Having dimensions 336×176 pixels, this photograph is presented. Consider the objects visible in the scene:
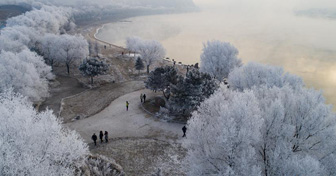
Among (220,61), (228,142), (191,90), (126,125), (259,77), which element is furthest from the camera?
(220,61)

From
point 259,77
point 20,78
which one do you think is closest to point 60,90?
point 20,78

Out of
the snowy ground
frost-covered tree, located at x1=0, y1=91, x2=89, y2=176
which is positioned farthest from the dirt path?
frost-covered tree, located at x1=0, y1=91, x2=89, y2=176

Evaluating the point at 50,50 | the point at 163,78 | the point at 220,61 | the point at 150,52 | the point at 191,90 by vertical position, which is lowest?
the point at 191,90

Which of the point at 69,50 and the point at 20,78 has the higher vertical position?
the point at 69,50

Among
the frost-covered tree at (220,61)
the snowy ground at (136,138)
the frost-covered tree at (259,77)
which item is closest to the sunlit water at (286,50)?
the frost-covered tree at (259,77)

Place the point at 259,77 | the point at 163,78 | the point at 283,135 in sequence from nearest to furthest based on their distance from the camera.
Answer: the point at 283,135
the point at 259,77
the point at 163,78

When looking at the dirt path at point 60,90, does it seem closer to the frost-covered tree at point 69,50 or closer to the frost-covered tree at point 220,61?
the frost-covered tree at point 69,50

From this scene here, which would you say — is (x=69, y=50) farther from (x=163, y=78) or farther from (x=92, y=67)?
(x=163, y=78)

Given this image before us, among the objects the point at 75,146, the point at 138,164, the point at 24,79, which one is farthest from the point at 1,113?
the point at 24,79
